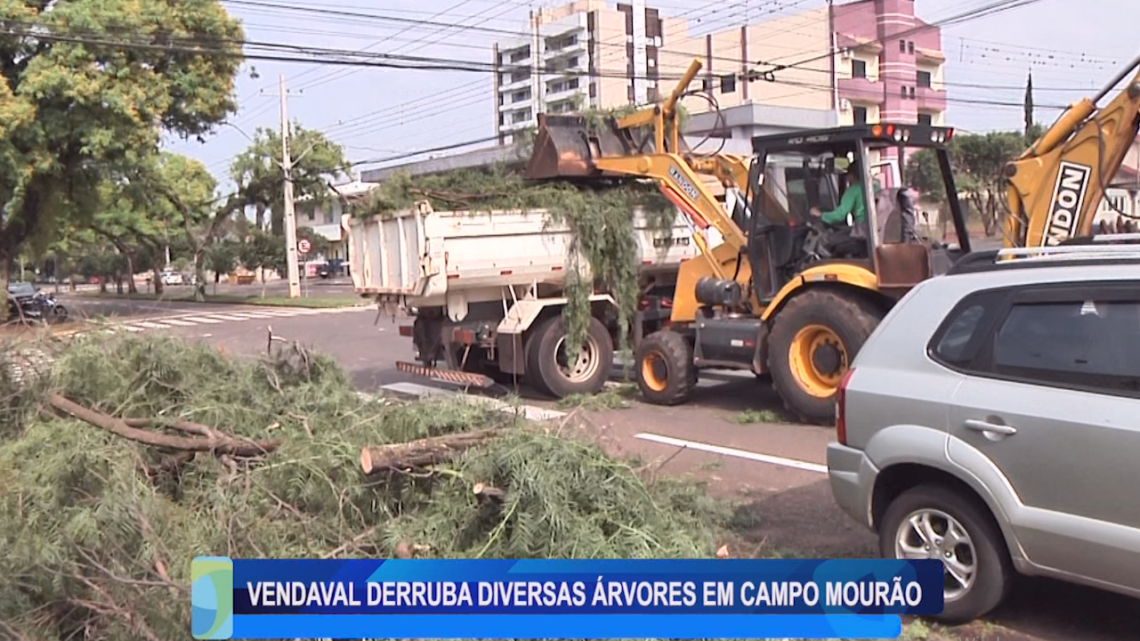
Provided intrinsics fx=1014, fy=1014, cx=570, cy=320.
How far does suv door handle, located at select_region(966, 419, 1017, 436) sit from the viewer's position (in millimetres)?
4527

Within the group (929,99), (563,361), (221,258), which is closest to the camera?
(563,361)

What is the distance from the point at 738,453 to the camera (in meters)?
8.88

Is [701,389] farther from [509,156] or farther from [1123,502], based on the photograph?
[1123,502]

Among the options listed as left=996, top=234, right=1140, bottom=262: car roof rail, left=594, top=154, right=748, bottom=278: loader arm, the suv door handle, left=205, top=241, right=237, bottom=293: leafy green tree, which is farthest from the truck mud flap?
left=205, top=241, right=237, bottom=293: leafy green tree

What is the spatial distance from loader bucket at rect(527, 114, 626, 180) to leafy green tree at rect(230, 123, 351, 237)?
29.5 m

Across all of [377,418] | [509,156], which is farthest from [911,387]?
[509,156]

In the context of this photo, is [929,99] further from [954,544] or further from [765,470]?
[954,544]

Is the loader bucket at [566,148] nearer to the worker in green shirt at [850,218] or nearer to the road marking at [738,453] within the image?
the worker in green shirt at [850,218]

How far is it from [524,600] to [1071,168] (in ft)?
24.9

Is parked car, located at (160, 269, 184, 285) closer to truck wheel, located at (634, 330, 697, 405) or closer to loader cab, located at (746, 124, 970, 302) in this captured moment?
truck wheel, located at (634, 330, 697, 405)

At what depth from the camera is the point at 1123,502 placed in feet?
13.8

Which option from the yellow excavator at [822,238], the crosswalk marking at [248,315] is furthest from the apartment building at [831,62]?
the yellow excavator at [822,238]

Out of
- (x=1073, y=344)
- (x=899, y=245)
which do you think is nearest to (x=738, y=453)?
(x=899, y=245)

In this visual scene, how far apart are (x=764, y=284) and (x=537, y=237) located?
9.40 feet
